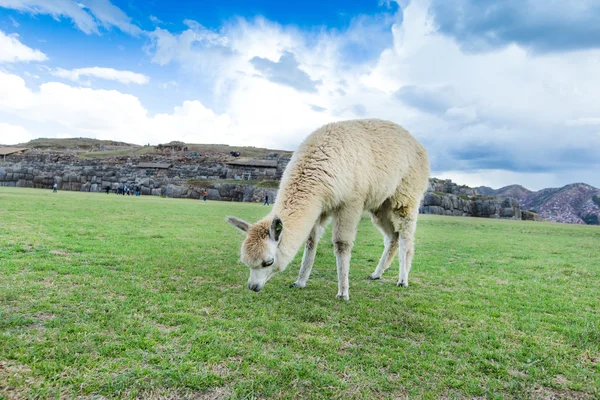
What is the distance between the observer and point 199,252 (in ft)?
29.3

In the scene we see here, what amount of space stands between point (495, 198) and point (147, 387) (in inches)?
2431

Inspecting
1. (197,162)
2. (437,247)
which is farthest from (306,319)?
(197,162)

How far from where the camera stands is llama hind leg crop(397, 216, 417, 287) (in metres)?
6.77

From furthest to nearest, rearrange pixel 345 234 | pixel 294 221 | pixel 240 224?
pixel 345 234 < pixel 294 221 < pixel 240 224

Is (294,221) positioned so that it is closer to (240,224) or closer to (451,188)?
(240,224)

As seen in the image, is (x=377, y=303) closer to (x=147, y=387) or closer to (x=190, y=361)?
(x=190, y=361)

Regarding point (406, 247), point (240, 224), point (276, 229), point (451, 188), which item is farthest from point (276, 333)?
point (451, 188)

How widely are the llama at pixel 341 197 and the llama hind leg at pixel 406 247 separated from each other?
2 cm

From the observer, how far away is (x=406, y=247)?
689cm

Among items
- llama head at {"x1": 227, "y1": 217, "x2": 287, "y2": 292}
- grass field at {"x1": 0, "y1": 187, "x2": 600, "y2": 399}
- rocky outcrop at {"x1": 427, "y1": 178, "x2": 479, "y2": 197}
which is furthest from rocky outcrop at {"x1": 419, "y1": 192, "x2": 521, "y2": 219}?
llama head at {"x1": 227, "y1": 217, "x2": 287, "y2": 292}


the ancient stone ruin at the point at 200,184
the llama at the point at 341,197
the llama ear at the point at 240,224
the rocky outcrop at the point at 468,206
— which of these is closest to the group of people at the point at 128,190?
the ancient stone ruin at the point at 200,184

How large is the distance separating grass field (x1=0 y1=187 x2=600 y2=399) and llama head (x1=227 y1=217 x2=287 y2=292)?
485 millimetres

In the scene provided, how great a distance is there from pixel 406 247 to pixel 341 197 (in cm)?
219

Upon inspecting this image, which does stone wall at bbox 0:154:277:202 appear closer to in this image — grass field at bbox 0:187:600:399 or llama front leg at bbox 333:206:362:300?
grass field at bbox 0:187:600:399
